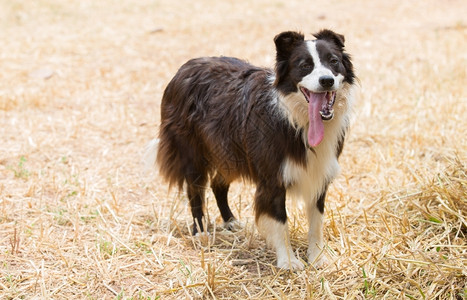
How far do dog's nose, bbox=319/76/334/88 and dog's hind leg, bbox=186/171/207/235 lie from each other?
1.56 metres

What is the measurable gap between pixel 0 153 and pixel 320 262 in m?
3.80

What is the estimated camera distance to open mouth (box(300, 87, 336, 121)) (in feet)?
12.5

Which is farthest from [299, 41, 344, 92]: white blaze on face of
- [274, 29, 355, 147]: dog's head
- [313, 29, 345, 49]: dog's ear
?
[313, 29, 345, 49]: dog's ear

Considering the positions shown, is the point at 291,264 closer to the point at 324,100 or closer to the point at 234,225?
the point at 234,225

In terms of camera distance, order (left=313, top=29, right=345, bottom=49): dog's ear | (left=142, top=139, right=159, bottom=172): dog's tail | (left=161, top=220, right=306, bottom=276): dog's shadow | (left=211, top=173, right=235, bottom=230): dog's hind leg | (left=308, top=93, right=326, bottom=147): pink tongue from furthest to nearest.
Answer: (left=142, top=139, right=159, bottom=172): dog's tail, (left=211, top=173, right=235, bottom=230): dog's hind leg, (left=161, top=220, right=306, bottom=276): dog's shadow, (left=313, top=29, right=345, bottom=49): dog's ear, (left=308, top=93, right=326, bottom=147): pink tongue

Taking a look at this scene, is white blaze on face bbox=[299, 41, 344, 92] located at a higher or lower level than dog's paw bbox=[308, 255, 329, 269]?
higher

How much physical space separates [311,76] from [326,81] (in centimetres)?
12

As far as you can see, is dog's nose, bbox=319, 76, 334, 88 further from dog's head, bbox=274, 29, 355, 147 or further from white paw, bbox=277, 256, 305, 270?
white paw, bbox=277, 256, 305, 270

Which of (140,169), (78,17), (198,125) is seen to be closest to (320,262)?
(198,125)

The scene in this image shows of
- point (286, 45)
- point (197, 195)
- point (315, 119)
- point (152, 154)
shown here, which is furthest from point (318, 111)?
point (152, 154)

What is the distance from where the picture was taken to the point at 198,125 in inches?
182

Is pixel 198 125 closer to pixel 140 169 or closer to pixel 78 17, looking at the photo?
pixel 140 169

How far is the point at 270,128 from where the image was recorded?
407cm

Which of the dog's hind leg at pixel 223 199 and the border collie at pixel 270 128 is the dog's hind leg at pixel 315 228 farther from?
the dog's hind leg at pixel 223 199
